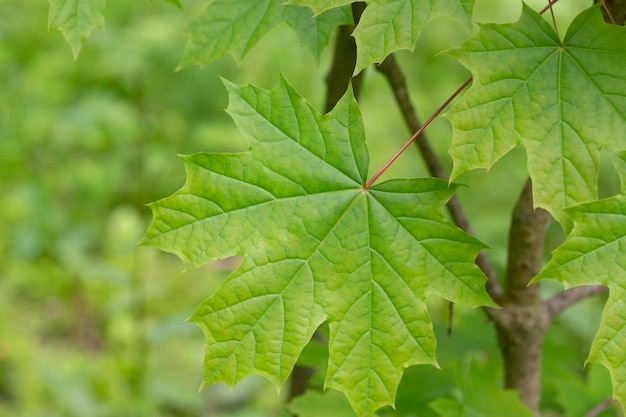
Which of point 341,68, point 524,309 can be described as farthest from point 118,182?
point 524,309

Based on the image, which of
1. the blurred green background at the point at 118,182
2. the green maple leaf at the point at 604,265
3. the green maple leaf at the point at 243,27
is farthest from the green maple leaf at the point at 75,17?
the blurred green background at the point at 118,182

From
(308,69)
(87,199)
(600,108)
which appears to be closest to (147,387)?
(87,199)

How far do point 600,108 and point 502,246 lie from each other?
Result: 1724 mm

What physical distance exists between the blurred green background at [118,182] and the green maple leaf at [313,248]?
70.1 inches

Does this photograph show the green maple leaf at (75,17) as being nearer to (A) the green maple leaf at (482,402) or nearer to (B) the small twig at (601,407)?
(A) the green maple leaf at (482,402)

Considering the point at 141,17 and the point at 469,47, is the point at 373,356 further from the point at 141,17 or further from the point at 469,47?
the point at 141,17

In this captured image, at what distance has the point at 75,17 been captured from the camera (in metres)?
0.96

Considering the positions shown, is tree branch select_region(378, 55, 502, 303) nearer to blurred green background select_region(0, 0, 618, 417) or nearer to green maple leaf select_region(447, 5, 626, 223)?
green maple leaf select_region(447, 5, 626, 223)

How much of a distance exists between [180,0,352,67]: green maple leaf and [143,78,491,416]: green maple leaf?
0.22 m

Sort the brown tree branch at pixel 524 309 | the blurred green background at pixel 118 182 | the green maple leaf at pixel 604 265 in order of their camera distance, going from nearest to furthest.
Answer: the green maple leaf at pixel 604 265 < the brown tree branch at pixel 524 309 < the blurred green background at pixel 118 182

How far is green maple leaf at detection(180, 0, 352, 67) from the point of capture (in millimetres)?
1053

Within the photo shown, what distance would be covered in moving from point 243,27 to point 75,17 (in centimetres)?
25

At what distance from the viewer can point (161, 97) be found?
143 inches

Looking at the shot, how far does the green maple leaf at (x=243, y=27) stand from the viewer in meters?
1.05
